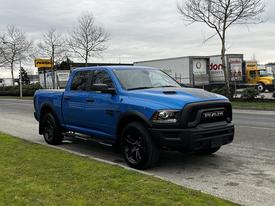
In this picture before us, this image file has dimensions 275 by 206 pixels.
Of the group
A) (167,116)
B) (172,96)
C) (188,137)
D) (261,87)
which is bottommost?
(261,87)

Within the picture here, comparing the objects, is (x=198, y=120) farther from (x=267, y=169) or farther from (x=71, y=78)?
(x=71, y=78)

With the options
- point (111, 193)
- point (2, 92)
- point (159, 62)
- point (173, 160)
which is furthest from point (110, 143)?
point (2, 92)

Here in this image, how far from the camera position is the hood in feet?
22.9

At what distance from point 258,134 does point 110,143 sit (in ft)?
16.4

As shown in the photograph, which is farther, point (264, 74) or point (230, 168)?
point (264, 74)

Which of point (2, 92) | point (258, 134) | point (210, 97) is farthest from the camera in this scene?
point (2, 92)

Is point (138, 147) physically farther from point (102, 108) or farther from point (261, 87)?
point (261, 87)

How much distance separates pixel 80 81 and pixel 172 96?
2.75 meters

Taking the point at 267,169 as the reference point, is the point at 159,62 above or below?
above

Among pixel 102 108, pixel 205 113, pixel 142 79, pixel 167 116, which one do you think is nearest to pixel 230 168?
pixel 205 113

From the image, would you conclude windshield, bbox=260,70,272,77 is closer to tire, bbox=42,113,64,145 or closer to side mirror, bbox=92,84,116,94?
tire, bbox=42,113,64,145

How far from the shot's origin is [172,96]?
23.5 feet

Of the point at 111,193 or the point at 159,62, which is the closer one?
the point at 111,193

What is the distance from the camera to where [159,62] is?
42188 mm
